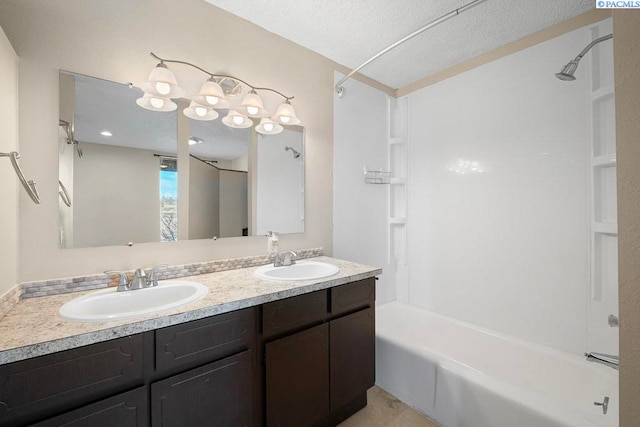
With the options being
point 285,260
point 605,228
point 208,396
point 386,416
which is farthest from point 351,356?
point 605,228

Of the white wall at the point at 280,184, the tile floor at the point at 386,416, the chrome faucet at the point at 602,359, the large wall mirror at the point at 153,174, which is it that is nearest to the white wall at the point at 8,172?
the large wall mirror at the point at 153,174

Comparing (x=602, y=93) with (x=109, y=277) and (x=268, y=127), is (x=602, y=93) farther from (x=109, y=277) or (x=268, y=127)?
(x=109, y=277)

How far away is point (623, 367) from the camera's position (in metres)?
0.68

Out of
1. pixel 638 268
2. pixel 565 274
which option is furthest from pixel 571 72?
pixel 638 268

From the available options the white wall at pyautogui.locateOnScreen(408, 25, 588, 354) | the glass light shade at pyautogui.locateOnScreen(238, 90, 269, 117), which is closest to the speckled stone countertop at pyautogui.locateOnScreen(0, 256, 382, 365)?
the glass light shade at pyautogui.locateOnScreen(238, 90, 269, 117)

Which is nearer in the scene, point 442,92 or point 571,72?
point 571,72

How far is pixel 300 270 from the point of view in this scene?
187cm

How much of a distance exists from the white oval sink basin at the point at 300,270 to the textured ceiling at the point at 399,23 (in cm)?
164

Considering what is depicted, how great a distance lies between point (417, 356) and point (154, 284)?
1.65 m

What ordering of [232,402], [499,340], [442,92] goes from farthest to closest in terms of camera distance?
[442,92]
[499,340]
[232,402]

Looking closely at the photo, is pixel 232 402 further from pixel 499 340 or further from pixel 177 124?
pixel 499 340

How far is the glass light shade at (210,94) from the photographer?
159cm

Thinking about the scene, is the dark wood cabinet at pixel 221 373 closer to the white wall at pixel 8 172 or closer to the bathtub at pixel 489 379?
the bathtub at pixel 489 379

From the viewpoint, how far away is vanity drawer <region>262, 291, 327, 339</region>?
125 centimetres
